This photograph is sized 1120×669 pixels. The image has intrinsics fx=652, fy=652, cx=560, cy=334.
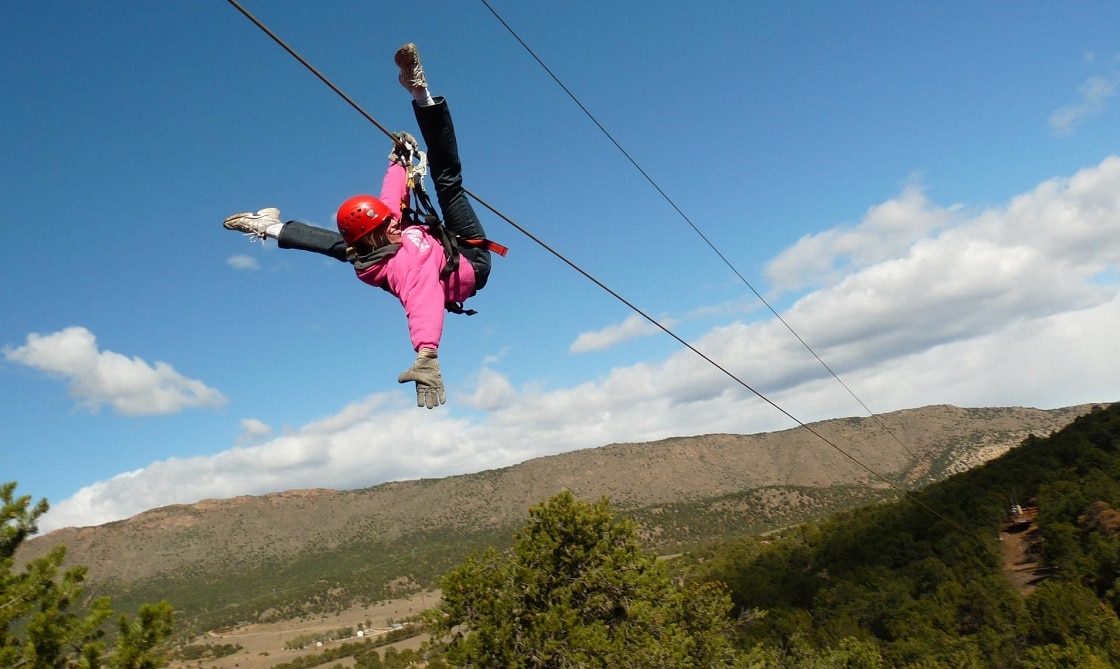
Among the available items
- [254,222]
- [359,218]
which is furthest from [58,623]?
[359,218]

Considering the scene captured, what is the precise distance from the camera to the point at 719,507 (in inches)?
4574

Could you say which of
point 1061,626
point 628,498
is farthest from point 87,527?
point 1061,626

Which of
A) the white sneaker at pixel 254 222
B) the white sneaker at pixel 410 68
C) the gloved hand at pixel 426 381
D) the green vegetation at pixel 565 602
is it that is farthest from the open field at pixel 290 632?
the white sneaker at pixel 410 68

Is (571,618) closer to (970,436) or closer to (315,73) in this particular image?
(315,73)

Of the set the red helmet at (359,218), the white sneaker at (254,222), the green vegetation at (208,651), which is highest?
the white sneaker at (254,222)

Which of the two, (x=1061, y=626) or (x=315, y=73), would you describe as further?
(x=1061, y=626)

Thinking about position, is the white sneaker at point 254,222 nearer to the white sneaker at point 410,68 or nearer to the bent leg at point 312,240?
the bent leg at point 312,240

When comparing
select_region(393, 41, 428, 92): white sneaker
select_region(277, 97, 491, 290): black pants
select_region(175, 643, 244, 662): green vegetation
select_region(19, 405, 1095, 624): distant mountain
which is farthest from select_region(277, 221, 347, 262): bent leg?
select_region(19, 405, 1095, 624): distant mountain

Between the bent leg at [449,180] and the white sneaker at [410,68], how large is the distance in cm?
14

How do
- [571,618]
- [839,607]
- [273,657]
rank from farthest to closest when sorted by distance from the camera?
[273,657], [839,607], [571,618]

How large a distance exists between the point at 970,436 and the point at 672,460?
6320 cm

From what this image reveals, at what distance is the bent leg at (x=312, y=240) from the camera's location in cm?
450

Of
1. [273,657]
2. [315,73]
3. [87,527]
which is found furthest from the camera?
[87,527]

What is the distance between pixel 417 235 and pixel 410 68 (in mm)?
1062
